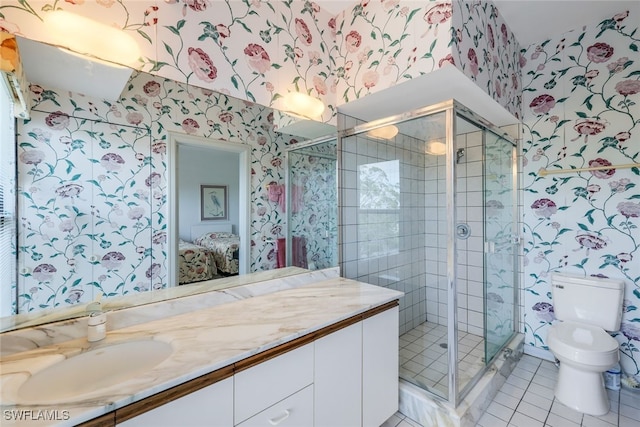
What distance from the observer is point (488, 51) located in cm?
185

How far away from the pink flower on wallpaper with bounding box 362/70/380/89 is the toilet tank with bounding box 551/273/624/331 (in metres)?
2.04

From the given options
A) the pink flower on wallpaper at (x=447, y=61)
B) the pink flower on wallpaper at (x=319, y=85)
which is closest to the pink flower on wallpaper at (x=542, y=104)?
the pink flower on wallpaper at (x=447, y=61)

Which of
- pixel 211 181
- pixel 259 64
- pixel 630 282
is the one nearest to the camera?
pixel 211 181

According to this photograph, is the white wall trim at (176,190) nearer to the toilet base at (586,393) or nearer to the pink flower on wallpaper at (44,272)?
the pink flower on wallpaper at (44,272)

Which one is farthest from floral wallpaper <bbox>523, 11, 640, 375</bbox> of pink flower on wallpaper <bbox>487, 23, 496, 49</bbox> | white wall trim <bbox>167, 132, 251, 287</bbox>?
white wall trim <bbox>167, 132, 251, 287</bbox>

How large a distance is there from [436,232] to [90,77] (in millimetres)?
2334

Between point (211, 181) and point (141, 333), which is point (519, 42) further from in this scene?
point (141, 333)

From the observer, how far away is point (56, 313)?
1.04 meters

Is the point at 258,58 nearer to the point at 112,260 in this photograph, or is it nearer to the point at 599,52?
the point at 112,260

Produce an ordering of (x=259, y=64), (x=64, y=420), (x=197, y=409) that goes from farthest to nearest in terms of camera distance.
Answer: (x=259, y=64) < (x=197, y=409) < (x=64, y=420)

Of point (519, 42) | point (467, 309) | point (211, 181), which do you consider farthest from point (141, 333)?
point (519, 42)

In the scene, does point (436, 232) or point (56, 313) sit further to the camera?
point (436, 232)

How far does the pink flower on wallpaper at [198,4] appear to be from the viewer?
4.35ft

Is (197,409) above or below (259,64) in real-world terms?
below
